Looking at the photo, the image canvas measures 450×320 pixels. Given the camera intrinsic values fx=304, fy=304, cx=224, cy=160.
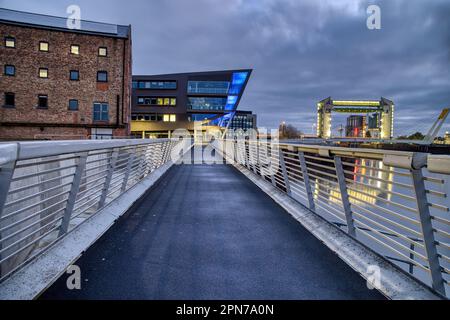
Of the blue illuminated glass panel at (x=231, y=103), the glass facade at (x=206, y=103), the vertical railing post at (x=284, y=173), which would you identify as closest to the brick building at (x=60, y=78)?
the vertical railing post at (x=284, y=173)

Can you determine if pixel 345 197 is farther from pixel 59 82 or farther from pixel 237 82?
pixel 237 82

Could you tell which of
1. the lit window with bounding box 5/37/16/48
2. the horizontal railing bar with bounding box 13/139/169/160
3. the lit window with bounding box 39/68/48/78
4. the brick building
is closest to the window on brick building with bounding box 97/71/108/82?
the brick building

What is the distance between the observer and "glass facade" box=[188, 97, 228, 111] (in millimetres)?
67625

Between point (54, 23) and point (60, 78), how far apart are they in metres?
5.88

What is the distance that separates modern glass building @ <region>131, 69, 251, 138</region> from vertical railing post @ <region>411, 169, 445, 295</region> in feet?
217

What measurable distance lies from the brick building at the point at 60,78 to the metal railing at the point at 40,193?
28.7m

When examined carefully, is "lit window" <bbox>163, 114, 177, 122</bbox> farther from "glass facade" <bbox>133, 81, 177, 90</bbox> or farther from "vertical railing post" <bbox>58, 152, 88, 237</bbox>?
"vertical railing post" <bbox>58, 152, 88, 237</bbox>

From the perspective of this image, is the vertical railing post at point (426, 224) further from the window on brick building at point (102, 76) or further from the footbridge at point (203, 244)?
the window on brick building at point (102, 76)

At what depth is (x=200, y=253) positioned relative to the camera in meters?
3.47

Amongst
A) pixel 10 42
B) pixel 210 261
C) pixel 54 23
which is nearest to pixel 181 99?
pixel 54 23

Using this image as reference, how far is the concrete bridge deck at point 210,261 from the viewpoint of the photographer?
102 inches
